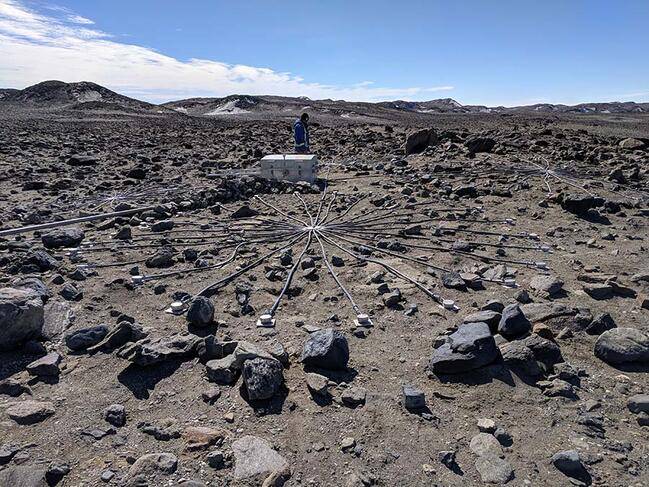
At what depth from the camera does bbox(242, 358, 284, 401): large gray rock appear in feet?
9.84

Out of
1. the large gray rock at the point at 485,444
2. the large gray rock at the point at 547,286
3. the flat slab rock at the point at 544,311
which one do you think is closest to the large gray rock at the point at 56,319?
the large gray rock at the point at 485,444

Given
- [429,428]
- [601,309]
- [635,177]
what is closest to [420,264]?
[601,309]

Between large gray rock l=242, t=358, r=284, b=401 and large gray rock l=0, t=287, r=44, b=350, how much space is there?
5.52ft

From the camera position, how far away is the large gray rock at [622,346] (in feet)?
10.9

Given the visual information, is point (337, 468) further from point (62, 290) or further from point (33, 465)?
point (62, 290)

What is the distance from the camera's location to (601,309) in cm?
419

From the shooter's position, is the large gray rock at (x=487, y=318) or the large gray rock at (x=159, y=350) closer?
the large gray rock at (x=159, y=350)

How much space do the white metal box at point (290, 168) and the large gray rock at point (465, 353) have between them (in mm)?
6589

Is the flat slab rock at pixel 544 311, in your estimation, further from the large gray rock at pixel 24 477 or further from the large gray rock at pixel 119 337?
the large gray rock at pixel 24 477

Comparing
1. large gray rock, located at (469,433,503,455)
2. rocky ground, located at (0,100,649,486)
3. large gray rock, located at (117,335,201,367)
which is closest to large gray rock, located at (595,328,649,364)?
rocky ground, located at (0,100,649,486)

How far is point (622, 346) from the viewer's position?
11.1 feet

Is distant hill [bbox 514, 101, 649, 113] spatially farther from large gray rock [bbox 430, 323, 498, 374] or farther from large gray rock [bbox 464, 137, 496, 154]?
large gray rock [bbox 430, 323, 498, 374]

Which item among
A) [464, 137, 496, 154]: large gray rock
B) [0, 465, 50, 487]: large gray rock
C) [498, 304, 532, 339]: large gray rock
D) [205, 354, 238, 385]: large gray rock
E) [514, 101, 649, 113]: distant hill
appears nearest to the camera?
[0, 465, 50, 487]: large gray rock

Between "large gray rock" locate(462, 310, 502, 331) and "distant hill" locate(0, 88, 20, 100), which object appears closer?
"large gray rock" locate(462, 310, 502, 331)
